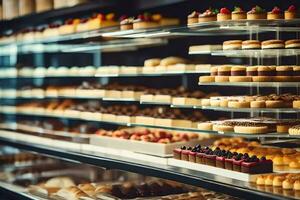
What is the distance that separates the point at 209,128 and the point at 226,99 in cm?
27

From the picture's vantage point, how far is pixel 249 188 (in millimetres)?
4242

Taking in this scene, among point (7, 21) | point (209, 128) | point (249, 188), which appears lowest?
point (249, 188)

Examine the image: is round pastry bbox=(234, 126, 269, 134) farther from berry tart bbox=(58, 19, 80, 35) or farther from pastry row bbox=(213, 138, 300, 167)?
berry tart bbox=(58, 19, 80, 35)

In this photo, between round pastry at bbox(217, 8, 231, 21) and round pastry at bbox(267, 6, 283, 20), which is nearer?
round pastry at bbox(267, 6, 283, 20)

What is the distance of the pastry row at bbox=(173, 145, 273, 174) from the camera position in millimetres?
4504

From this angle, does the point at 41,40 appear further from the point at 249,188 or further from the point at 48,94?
the point at 249,188

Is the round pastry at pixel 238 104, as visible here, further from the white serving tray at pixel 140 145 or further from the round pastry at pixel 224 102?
the white serving tray at pixel 140 145

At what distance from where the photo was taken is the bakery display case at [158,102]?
186 inches

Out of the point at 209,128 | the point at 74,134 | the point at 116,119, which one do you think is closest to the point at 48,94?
the point at 74,134

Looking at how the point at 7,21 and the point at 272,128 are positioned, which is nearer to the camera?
the point at 272,128

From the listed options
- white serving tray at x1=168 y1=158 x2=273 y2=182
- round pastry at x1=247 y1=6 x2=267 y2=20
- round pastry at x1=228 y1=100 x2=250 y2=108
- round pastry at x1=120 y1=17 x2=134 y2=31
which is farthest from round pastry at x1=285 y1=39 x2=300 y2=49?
round pastry at x1=120 y1=17 x2=134 y2=31

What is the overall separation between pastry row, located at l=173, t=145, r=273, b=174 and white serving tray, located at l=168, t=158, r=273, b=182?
0.08 feet

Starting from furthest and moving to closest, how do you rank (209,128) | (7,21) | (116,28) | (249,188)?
1. (7,21)
2. (116,28)
3. (209,128)
4. (249,188)

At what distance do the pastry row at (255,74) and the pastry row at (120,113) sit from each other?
→ 0.85m
